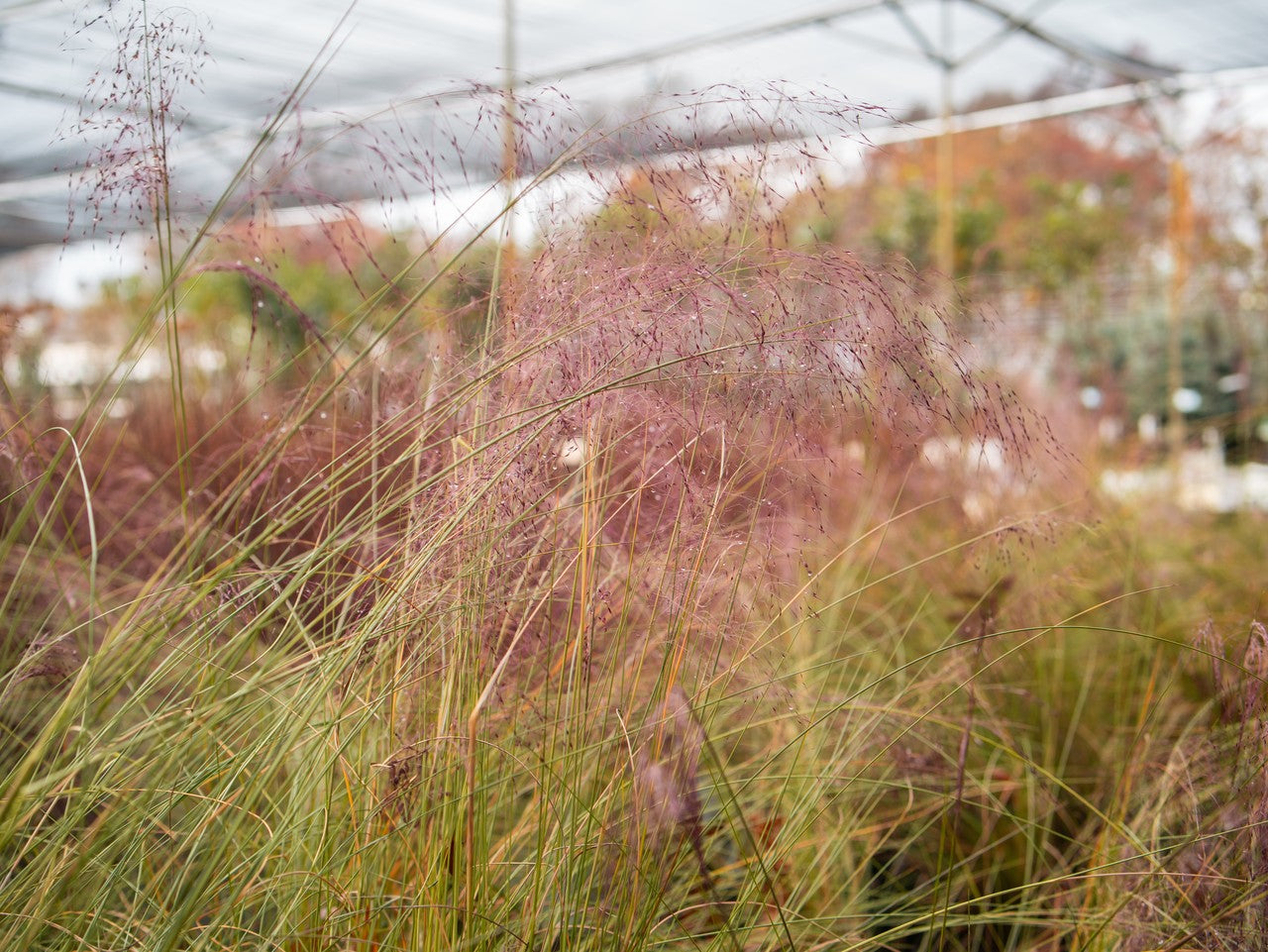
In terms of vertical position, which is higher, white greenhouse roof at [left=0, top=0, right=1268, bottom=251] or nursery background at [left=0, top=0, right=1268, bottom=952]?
white greenhouse roof at [left=0, top=0, right=1268, bottom=251]

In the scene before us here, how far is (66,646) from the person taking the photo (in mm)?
1274

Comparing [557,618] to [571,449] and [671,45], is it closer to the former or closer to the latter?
[571,449]

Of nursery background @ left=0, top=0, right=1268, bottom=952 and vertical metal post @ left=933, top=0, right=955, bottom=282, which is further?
vertical metal post @ left=933, top=0, right=955, bottom=282

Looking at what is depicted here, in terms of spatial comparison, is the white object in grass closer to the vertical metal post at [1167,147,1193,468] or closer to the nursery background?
the nursery background

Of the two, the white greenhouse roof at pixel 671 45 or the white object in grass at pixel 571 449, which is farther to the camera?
the white greenhouse roof at pixel 671 45

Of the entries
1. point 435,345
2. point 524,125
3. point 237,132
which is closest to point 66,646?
point 435,345

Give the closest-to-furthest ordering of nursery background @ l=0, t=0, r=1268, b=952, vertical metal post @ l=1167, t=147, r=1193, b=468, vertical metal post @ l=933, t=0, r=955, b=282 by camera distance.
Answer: nursery background @ l=0, t=0, r=1268, b=952
vertical metal post @ l=933, t=0, r=955, b=282
vertical metal post @ l=1167, t=147, r=1193, b=468

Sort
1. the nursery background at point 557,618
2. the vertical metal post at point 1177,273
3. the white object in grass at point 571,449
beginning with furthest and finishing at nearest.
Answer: the vertical metal post at point 1177,273 < the white object in grass at point 571,449 < the nursery background at point 557,618

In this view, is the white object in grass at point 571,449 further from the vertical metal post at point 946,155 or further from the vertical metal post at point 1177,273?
the vertical metal post at point 1177,273

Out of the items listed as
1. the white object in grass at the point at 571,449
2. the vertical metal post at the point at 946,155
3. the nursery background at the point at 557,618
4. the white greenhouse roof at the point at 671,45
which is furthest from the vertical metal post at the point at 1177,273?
the white object in grass at the point at 571,449

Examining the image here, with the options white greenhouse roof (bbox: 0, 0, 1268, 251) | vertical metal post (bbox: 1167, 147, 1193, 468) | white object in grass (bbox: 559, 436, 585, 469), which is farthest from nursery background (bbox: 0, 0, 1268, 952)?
vertical metal post (bbox: 1167, 147, 1193, 468)

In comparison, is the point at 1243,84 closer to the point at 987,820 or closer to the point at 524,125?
the point at 987,820

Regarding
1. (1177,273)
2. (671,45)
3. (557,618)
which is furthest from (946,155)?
(557,618)

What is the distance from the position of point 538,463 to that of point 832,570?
148cm
